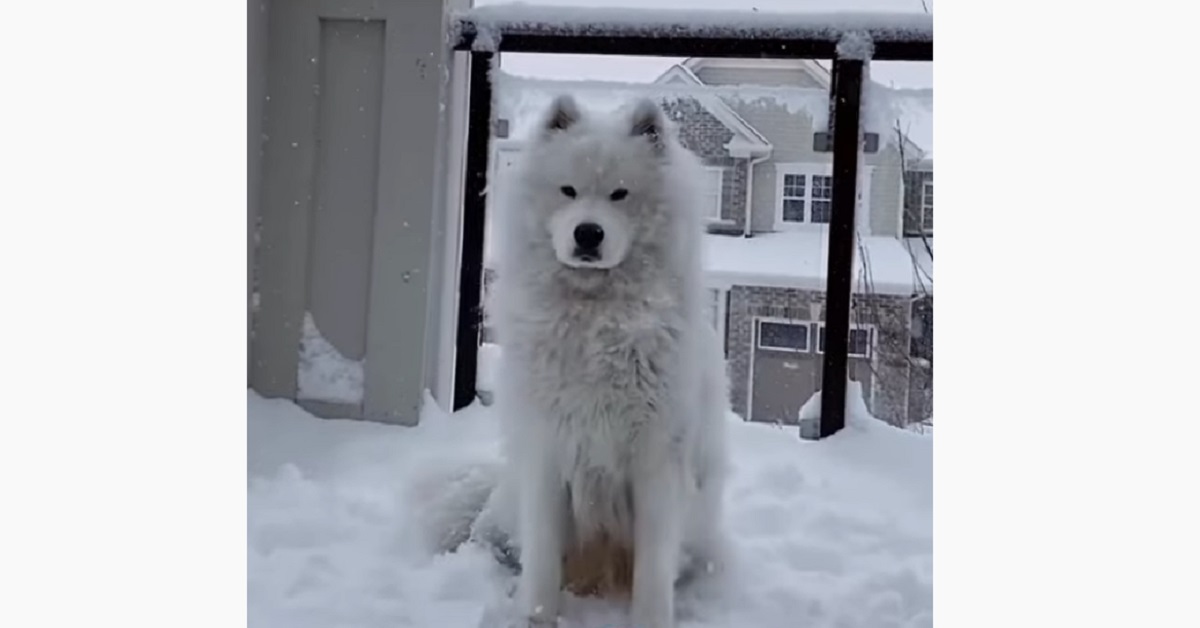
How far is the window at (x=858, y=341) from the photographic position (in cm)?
191

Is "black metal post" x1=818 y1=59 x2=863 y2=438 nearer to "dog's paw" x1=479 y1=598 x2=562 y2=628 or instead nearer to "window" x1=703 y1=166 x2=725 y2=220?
"window" x1=703 y1=166 x2=725 y2=220

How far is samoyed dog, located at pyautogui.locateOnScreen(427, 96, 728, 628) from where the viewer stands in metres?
1.82

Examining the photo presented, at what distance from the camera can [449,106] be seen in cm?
195

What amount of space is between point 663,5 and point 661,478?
2.62 feet

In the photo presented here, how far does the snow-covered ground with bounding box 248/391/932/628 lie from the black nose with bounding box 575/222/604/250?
0.37 meters

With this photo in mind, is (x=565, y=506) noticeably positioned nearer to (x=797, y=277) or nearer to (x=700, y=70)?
(x=797, y=277)

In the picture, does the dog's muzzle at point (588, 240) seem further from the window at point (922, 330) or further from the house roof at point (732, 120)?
the window at point (922, 330)

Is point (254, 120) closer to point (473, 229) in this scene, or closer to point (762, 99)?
point (473, 229)

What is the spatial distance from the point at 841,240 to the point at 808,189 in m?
0.10

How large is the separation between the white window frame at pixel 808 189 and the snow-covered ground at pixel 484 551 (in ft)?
1.11

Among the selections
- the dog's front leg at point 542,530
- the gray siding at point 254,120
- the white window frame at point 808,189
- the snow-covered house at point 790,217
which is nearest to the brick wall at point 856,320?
the snow-covered house at point 790,217

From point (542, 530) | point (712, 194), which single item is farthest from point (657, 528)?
point (712, 194)

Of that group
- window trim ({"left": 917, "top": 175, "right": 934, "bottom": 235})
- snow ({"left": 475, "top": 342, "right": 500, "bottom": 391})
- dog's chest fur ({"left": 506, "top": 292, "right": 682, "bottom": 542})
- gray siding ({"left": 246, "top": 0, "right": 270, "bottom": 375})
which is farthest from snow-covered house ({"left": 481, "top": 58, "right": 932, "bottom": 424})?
gray siding ({"left": 246, "top": 0, "right": 270, "bottom": 375})

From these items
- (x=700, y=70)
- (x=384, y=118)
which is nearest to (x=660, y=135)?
(x=700, y=70)
